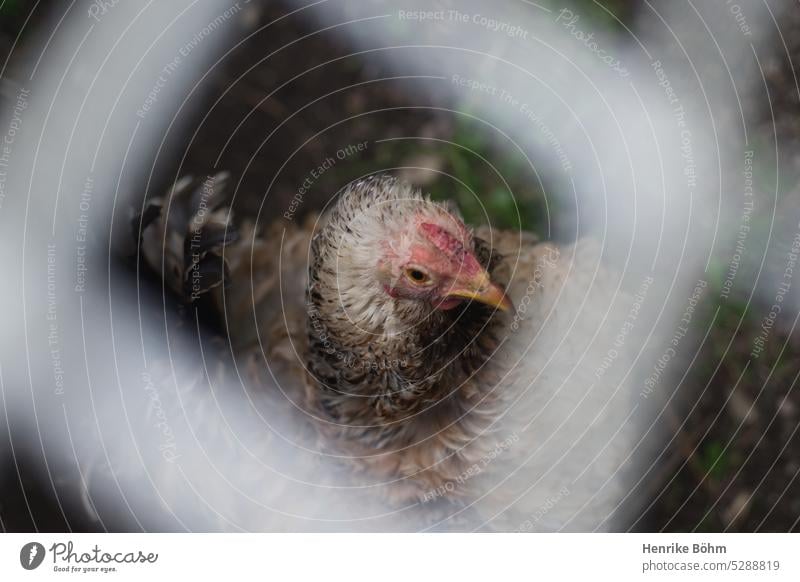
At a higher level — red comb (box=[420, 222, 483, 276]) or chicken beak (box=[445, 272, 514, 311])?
red comb (box=[420, 222, 483, 276])

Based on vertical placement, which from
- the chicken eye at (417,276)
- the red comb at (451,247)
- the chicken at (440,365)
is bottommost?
the chicken at (440,365)

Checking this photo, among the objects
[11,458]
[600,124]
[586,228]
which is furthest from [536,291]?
[11,458]

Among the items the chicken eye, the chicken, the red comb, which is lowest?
the chicken

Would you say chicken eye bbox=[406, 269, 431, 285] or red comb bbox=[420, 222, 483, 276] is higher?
red comb bbox=[420, 222, 483, 276]

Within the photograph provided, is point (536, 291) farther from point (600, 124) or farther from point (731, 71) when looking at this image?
point (731, 71)

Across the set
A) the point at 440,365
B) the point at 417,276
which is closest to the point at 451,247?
the point at 417,276
